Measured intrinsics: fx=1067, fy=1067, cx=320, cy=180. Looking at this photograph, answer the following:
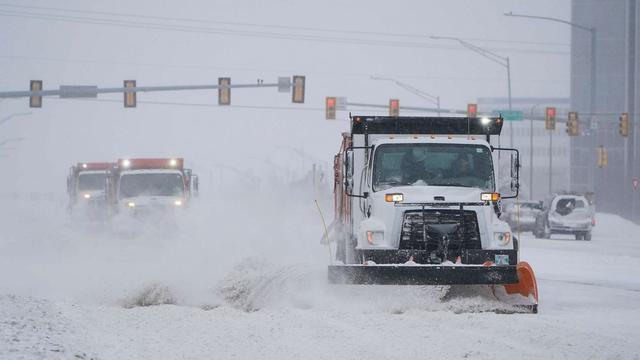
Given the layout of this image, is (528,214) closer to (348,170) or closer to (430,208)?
(348,170)

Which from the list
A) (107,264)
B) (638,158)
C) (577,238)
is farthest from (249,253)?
(638,158)

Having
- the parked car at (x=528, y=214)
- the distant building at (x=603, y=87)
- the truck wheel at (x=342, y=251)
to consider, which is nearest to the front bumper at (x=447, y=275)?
the truck wheel at (x=342, y=251)

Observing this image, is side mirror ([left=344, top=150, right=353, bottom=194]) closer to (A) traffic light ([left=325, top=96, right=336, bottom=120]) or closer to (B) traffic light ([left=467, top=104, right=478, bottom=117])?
(A) traffic light ([left=325, top=96, right=336, bottom=120])

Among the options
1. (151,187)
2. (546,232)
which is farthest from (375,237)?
(546,232)

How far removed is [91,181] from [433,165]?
98.2 ft

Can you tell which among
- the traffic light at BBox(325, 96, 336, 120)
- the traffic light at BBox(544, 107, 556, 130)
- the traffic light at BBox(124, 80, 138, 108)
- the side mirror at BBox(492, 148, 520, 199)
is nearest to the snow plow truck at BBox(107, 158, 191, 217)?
the traffic light at BBox(124, 80, 138, 108)

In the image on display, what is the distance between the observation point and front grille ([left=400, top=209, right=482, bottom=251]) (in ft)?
48.6

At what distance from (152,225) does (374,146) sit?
1859 cm

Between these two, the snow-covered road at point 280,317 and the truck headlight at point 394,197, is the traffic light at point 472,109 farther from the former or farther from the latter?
the truck headlight at point 394,197

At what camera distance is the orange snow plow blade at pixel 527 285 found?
14.2 m

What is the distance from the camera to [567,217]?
42250 mm

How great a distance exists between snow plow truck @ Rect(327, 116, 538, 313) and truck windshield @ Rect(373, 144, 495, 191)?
0.6 inches

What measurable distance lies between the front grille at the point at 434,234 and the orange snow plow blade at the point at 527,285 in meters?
0.74

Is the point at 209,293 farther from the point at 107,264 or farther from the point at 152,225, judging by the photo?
the point at 152,225
